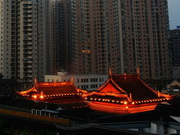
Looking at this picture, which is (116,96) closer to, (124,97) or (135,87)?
(124,97)

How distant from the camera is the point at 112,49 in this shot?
354ft

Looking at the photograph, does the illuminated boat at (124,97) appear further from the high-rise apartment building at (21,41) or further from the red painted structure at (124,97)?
the high-rise apartment building at (21,41)

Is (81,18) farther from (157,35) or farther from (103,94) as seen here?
(103,94)

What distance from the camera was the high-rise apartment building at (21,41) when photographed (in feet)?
293

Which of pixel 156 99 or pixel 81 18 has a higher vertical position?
pixel 81 18

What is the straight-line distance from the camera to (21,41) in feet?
299

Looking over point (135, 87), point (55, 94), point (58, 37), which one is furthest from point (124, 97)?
point (58, 37)

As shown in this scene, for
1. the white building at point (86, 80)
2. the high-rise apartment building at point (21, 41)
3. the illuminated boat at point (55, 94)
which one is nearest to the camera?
the illuminated boat at point (55, 94)

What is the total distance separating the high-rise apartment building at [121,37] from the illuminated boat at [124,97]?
7485 centimetres

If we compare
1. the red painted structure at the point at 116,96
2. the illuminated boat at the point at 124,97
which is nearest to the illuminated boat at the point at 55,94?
the red painted structure at the point at 116,96

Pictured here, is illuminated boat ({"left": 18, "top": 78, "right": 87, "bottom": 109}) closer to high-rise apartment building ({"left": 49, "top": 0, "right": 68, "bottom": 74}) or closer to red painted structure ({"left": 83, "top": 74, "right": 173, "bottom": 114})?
red painted structure ({"left": 83, "top": 74, "right": 173, "bottom": 114})

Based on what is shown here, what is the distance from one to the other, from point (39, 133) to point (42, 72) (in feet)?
238

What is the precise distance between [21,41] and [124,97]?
74.2 meters

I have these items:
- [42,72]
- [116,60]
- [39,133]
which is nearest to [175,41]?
[116,60]
